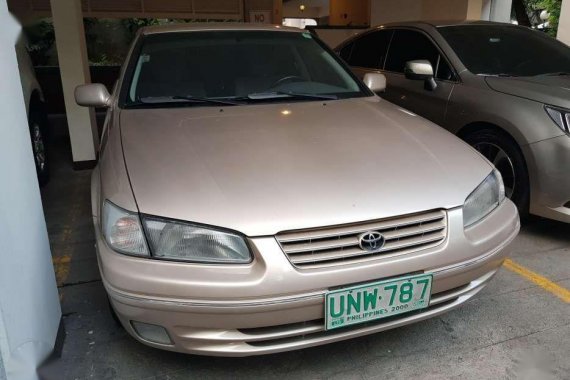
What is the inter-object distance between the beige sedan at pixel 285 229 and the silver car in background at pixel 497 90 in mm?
1020

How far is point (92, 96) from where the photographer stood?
2836 mm

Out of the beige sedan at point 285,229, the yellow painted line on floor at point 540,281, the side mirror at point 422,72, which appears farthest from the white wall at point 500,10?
the beige sedan at point 285,229

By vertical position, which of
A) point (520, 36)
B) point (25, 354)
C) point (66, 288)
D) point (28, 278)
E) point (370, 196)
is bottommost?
point (66, 288)

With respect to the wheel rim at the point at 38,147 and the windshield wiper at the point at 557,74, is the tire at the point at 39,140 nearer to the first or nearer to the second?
the wheel rim at the point at 38,147

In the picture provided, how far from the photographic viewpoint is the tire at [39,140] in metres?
4.43

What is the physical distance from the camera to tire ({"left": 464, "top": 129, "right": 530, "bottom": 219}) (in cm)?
319

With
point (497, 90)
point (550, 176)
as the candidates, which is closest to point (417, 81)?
point (497, 90)

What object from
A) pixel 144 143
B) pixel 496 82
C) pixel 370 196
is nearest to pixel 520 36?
A: pixel 496 82

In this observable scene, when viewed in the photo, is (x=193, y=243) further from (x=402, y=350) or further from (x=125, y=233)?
(x=402, y=350)

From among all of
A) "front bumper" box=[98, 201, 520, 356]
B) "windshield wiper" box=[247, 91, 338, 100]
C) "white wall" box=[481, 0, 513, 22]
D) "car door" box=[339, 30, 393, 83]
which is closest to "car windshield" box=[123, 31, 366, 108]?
"windshield wiper" box=[247, 91, 338, 100]

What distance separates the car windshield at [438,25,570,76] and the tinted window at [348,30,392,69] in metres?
0.71

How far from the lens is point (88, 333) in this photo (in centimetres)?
232

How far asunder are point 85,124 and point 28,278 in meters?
3.38

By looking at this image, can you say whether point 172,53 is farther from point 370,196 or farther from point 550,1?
point 550,1
